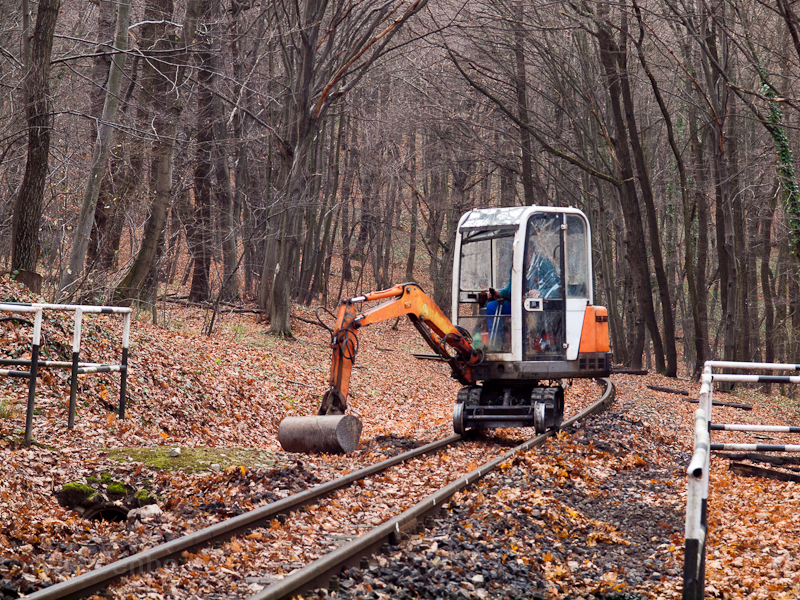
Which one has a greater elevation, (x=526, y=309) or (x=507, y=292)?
(x=507, y=292)

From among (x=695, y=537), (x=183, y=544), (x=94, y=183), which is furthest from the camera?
(x=94, y=183)

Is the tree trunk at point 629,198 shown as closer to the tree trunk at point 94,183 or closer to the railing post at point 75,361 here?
the tree trunk at point 94,183

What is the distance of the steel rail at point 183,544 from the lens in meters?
4.20

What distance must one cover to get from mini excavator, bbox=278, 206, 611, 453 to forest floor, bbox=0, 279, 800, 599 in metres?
0.81

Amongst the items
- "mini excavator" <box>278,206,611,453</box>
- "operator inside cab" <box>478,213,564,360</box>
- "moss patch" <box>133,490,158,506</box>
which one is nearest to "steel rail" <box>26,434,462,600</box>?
"moss patch" <box>133,490,158,506</box>

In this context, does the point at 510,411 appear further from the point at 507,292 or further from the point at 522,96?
the point at 522,96

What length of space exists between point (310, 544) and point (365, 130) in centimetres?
2865

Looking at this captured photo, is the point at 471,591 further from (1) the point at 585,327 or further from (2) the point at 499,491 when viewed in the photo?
(1) the point at 585,327

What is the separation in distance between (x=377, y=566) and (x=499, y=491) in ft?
7.92

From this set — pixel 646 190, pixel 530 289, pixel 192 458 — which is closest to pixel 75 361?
pixel 192 458

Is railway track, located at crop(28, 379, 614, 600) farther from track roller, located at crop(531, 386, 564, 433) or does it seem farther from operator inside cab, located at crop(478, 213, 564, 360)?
operator inside cab, located at crop(478, 213, 564, 360)

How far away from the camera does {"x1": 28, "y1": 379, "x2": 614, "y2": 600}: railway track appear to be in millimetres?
4336

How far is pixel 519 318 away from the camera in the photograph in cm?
1112

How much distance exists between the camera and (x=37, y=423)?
8.42 m
